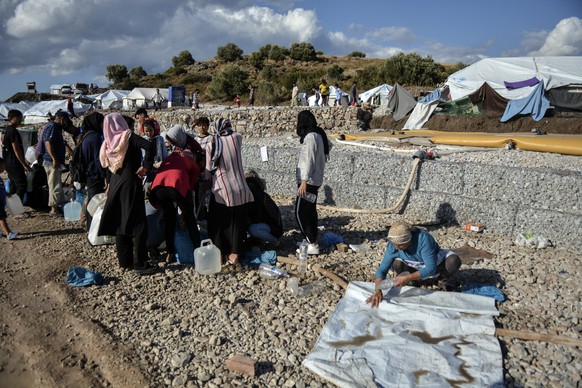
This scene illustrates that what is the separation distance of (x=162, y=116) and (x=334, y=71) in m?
21.6

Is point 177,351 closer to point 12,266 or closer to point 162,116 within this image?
point 12,266

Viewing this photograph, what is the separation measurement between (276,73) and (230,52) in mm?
11916

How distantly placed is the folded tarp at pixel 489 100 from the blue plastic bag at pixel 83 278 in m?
14.2

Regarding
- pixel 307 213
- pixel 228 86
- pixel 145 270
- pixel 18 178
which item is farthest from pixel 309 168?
pixel 228 86

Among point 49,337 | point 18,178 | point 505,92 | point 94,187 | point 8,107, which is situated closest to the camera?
point 49,337

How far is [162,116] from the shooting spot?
1836cm

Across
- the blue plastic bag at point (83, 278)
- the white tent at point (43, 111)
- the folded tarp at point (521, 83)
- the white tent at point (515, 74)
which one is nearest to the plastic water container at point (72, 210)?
the blue plastic bag at point (83, 278)

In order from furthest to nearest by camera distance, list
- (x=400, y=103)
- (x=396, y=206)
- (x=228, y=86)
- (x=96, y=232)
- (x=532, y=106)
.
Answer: (x=228, y=86)
(x=400, y=103)
(x=532, y=106)
(x=396, y=206)
(x=96, y=232)

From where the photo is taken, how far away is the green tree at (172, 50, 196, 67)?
54.9 meters

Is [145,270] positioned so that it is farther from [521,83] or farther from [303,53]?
[303,53]

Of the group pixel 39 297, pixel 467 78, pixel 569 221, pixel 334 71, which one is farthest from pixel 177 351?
pixel 334 71

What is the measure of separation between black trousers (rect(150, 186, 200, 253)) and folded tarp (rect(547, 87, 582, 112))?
15.6 meters

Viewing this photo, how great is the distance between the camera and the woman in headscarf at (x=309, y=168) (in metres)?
4.63

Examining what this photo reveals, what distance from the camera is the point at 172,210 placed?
4.53 meters
